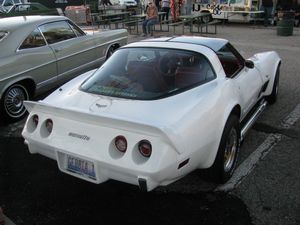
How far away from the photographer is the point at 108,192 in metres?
3.79

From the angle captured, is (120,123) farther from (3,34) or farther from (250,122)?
(3,34)

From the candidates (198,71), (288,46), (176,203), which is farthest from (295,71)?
(176,203)

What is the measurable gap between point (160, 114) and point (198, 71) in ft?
3.03

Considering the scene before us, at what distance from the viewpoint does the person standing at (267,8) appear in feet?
56.6

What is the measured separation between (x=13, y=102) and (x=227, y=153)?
3.52 metres

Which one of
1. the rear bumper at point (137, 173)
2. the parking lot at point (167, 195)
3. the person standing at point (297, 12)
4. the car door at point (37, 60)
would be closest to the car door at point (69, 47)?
the car door at point (37, 60)

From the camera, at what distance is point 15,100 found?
5895mm

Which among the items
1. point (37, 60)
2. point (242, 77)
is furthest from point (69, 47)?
point (242, 77)

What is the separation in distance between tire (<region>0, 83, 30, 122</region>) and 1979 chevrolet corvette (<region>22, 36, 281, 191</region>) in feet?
5.92

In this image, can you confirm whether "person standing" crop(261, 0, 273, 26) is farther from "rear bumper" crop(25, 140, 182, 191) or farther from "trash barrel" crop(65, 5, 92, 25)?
"rear bumper" crop(25, 140, 182, 191)

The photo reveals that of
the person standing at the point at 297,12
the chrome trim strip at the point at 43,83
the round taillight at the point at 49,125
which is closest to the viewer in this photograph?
the round taillight at the point at 49,125

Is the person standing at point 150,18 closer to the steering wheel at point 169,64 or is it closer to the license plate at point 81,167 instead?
the steering wheel at point 169,64

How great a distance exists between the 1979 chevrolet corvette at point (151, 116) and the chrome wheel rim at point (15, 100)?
182cm

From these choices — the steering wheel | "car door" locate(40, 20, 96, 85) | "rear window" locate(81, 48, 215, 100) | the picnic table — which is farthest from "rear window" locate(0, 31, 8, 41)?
the picnic table
